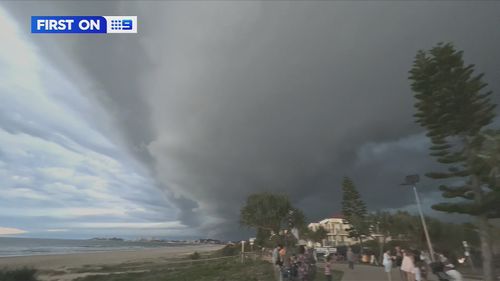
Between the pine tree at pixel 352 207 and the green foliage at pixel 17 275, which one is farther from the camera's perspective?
the pine tree at pixel 352 207

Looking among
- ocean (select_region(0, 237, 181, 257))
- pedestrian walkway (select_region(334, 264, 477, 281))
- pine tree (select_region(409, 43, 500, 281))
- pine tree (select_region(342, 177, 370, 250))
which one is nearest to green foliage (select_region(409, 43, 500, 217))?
pine tree (select_region(409, 43, 500, 281))

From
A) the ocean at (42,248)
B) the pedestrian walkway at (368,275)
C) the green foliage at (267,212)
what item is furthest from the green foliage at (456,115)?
the ocean at (42,248)

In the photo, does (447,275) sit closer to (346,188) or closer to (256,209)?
(256,209)

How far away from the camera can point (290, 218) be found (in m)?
42.5

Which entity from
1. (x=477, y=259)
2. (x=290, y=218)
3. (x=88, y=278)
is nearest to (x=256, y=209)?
(x=290, y=218)

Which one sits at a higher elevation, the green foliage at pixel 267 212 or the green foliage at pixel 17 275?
the green foliage at pixel 267 212

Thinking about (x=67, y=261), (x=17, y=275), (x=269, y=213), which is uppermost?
(x=269, y=213)

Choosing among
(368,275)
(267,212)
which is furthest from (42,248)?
(368,275)

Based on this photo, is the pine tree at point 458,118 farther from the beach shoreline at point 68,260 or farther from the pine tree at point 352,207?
the beach shoreline at point 68,260

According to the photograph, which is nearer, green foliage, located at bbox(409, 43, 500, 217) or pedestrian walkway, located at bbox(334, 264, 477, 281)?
pedestrian walkway, located at bbox(334, 264, 477, 281)

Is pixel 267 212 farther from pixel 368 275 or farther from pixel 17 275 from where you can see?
pixel 17 275

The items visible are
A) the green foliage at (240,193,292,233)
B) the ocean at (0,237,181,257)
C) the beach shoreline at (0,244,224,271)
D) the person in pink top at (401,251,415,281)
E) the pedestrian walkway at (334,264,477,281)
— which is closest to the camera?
the person in pink top at (401,251,415,281)

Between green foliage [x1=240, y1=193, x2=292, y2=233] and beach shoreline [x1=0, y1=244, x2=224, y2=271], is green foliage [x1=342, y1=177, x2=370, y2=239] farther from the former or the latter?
beach shoreline [x1=0, y1=244, x2=224, y2=271]

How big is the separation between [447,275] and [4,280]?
2554cm
